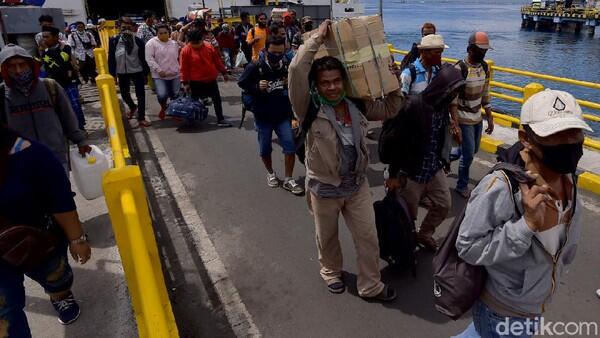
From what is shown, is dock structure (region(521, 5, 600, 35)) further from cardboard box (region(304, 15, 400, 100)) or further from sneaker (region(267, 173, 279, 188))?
cardboard box (region(304, 15, 400, 100))

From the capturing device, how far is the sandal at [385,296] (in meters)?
3.20

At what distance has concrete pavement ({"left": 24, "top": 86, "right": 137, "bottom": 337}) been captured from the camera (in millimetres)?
3012

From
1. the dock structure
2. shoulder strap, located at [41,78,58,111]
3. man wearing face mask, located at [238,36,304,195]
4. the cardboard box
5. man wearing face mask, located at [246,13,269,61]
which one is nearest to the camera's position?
the cardboard box

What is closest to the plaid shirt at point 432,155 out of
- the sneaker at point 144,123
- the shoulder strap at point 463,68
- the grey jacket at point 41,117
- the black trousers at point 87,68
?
the shoulder strap at point 463,68

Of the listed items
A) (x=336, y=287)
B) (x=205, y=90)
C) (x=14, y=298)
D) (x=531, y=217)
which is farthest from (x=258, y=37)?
(x=531, y=217)

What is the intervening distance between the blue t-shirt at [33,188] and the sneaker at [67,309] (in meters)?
0.84

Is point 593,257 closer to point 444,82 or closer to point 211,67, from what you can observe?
point 444,82

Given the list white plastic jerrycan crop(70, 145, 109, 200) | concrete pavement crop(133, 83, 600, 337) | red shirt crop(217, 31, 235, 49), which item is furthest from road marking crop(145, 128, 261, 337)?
red shirt crop(217, 31, 235, 49)

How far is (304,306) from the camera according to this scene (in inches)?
127

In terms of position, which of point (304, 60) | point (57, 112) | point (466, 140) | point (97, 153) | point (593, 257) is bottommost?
point (593, 257)

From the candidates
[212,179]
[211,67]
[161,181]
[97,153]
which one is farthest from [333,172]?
[211,67]

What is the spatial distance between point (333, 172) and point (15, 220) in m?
1.84

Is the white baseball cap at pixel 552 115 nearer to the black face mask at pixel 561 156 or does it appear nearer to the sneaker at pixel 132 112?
the black face mask at pixel 561 156

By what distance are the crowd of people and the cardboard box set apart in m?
0.07
